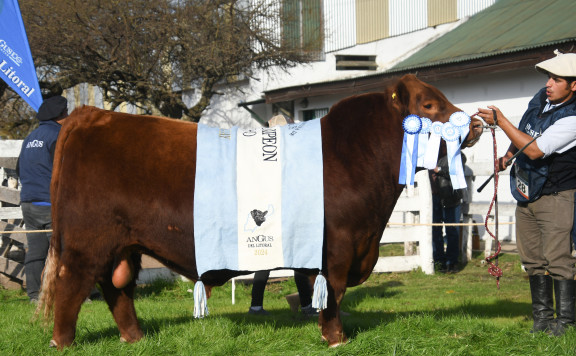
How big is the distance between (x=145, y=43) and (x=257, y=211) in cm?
1161

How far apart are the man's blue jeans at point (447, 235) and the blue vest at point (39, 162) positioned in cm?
605

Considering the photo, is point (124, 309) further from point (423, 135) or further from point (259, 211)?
point (423, 135)

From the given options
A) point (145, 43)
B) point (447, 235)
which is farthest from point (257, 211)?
point (145, 43)

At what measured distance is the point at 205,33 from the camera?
15.3 metres

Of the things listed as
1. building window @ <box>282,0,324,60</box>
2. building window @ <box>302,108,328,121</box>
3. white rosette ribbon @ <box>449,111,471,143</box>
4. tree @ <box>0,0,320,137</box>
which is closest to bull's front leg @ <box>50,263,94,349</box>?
white rosette ribbon @ <box>449,111,471,143</box>

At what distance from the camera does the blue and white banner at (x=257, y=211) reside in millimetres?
4371

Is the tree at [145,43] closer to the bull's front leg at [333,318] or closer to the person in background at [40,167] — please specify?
the person in background at [40,167]

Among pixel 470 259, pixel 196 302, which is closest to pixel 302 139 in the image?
pixel 196 302

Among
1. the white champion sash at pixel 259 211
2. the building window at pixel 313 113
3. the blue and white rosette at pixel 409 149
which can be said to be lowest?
the white champion sash at pixel 259 211

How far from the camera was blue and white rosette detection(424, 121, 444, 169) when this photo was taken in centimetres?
447

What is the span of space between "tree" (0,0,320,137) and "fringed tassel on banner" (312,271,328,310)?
11327mm

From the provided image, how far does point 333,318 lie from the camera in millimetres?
4570

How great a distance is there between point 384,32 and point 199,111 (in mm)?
5894

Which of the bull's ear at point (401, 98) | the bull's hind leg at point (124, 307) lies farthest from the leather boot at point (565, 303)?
the bull's hind leg at point (124, 307)
